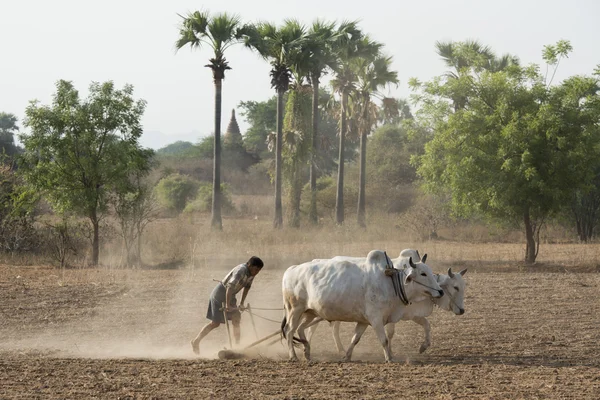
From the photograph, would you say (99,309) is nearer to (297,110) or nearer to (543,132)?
(543,132)

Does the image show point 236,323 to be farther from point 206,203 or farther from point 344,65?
point 206,203

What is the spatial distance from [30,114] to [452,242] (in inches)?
685

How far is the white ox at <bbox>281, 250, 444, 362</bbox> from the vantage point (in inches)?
459

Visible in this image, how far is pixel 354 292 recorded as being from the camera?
11.7 meters

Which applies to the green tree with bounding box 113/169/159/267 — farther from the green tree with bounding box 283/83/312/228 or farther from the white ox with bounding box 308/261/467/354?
the white ox with bounding box 308/261/467/354

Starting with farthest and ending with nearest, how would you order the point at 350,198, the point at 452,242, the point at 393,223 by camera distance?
the point at 350,198 < the point at 393,223 < the point at 452,242

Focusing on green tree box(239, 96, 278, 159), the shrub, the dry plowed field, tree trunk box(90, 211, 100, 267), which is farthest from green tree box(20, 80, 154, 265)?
green tree box(239, 96, 278, 159)

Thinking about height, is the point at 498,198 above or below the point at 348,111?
below

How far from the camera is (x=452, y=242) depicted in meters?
34.0

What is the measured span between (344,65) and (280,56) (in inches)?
175

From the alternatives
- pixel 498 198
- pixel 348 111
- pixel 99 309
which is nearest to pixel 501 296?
pixel 498 198

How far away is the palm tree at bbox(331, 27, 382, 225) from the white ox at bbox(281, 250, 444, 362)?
2592 centimetres

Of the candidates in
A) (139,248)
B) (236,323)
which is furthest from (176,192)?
(236,323)

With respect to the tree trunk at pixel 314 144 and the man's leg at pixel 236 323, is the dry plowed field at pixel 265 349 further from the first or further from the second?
the tree trunk at pixel 314 144
